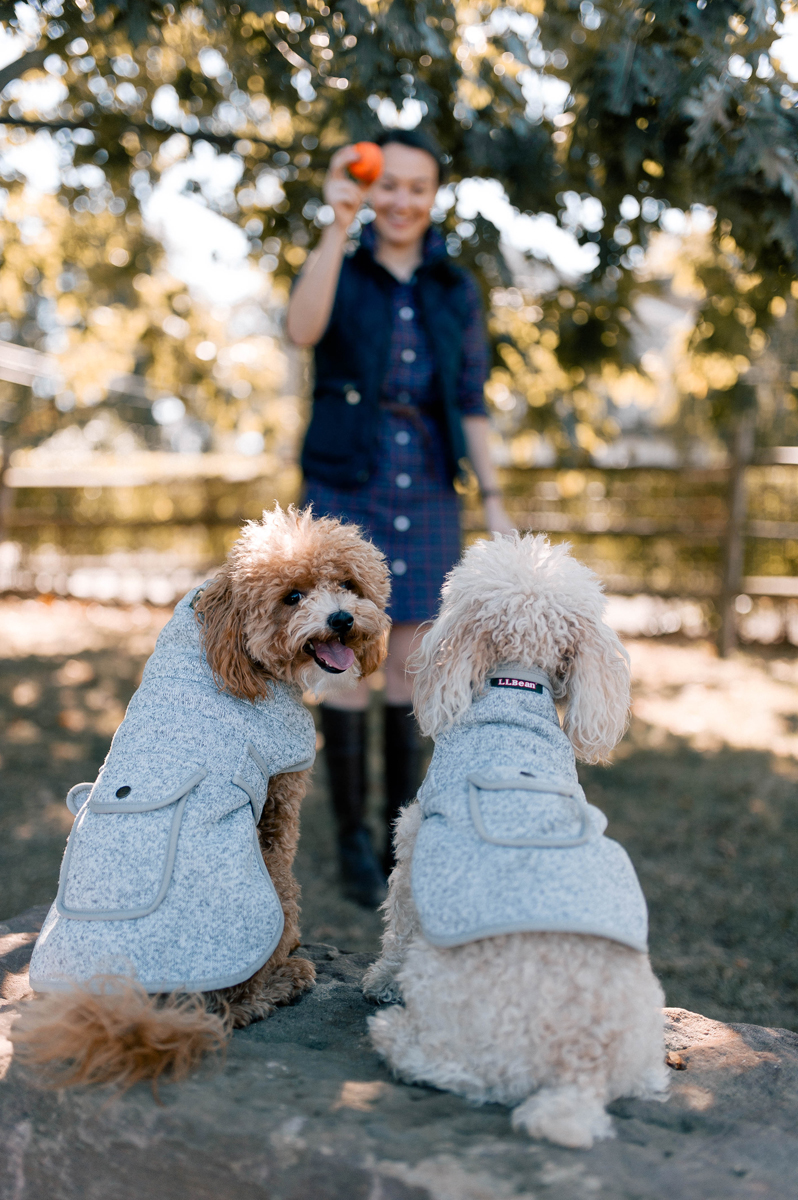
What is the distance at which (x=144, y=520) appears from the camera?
10367mm

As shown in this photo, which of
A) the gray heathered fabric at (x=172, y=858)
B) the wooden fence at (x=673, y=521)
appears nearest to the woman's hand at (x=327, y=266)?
the gray heathered fabric at (x=172, y=858)

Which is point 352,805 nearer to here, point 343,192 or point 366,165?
point 343,192

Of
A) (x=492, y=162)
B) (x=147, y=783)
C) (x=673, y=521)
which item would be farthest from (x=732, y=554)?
(x=147, y=783)

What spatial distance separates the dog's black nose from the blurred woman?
908 mm

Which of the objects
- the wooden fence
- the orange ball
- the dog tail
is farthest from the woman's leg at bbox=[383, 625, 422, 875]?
the wooden fence

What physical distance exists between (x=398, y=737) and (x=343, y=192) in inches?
74.1

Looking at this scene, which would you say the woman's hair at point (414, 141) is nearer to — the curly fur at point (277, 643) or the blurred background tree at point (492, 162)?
the blurred background tree at point (492, 162)

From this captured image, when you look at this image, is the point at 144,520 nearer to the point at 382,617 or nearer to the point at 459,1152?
the point at 382,617

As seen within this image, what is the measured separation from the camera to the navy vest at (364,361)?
2.94m

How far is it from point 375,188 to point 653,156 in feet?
3.53

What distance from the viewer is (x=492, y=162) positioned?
379 cm

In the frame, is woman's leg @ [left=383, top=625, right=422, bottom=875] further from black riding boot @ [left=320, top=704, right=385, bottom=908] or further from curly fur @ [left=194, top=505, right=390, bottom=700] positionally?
curly fur @ [left=194, top=505, right=390, bottom=700]

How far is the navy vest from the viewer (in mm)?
2936

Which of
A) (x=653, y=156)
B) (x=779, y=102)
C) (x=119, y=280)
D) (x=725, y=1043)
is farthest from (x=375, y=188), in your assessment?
(x=119, y=280)
